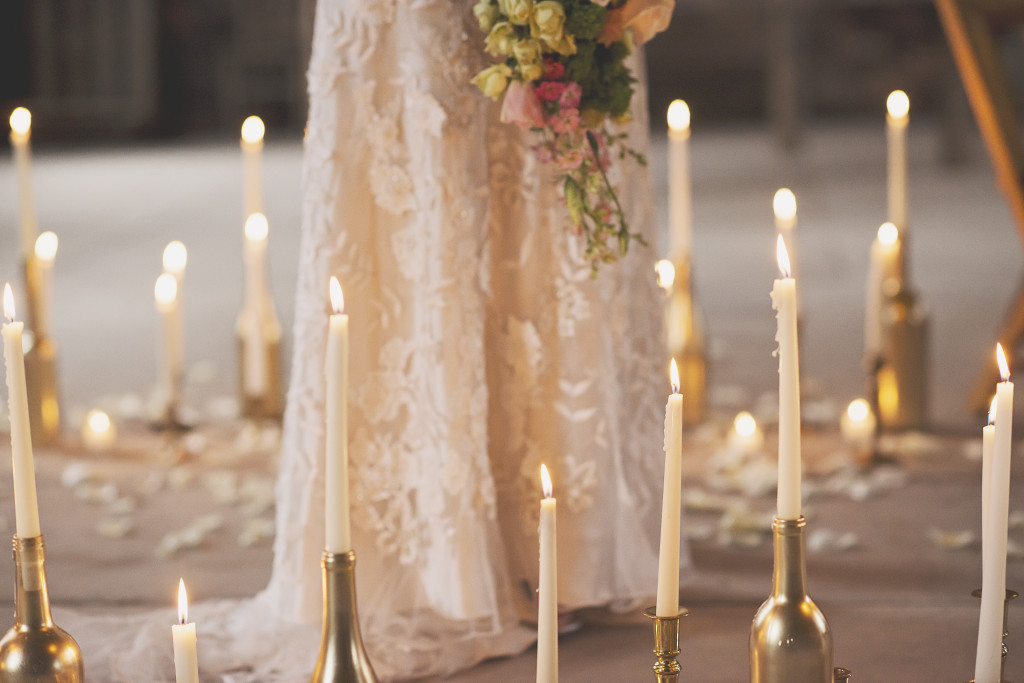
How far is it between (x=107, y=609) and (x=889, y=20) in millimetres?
8582

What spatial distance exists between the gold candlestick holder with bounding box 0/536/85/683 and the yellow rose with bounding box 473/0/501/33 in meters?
0.84

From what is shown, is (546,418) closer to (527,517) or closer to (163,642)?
(527,517)

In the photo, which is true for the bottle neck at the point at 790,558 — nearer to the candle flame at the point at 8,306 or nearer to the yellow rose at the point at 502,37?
the yellow rose at the point at 502,37

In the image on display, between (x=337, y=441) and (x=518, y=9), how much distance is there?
661 mm

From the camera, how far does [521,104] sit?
161 centimetres

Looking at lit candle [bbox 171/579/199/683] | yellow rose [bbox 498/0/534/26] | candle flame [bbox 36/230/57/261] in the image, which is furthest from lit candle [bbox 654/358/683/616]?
candle flame [bbox 36/230/57/261]

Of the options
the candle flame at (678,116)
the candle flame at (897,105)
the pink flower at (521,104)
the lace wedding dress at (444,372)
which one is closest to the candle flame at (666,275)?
the candle flame at (678,116)

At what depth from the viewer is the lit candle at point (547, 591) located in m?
1.21

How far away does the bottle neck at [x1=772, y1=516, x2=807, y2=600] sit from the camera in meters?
1.24

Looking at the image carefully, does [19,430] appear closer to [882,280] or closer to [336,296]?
[336,296]

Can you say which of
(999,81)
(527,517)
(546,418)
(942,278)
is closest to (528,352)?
(546,418)

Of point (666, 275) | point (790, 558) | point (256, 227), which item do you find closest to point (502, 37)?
point (790, 558)

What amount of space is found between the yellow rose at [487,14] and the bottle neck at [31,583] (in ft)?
2.75

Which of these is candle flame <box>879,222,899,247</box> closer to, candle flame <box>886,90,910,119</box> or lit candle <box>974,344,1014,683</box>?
candle flame <box>886,90,910,119</box>
